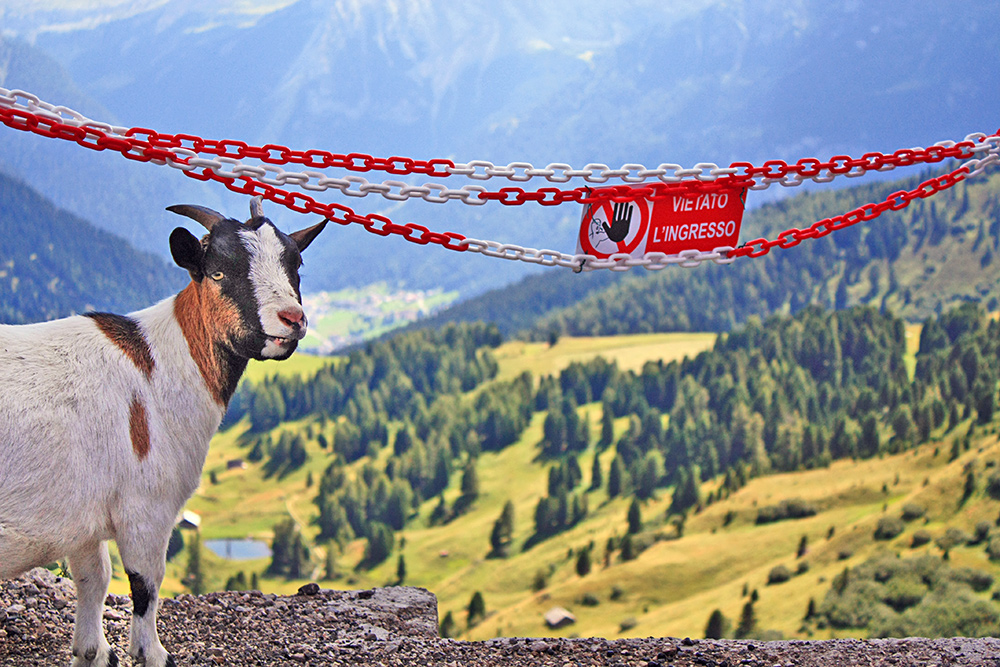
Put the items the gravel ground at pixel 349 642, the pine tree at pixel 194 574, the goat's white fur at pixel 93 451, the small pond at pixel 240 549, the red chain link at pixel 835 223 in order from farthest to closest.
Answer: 1. the small pond at pixel 240 549
2. the pine tree at pixel 194 574
3. the gravel ground at pixel 349 642
4. the red chain link at pixel 835 223
5. the goat's white fur at pixel 93 451

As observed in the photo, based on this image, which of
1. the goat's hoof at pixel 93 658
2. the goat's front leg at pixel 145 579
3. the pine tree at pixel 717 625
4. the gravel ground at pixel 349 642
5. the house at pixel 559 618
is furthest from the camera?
the house at pixel 559 618

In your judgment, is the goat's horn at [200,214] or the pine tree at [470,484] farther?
the pine tree at [470,484]

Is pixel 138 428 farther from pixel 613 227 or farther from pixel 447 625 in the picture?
pixel 447 625

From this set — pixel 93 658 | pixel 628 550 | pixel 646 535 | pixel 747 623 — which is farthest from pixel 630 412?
pixel 93 658

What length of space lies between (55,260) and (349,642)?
125806 millimetres

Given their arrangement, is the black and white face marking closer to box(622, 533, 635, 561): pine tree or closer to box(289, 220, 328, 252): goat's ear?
box(289, 220, 328, 252): goat's ear

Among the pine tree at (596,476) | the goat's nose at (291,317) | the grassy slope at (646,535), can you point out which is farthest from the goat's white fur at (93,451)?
the pine tree at (596,476)

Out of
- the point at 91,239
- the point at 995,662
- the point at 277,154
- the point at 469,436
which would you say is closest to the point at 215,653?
the point at 277,154

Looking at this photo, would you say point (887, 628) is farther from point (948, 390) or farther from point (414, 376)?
point (414, 376)

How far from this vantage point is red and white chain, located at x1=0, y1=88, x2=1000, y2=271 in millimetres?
6727

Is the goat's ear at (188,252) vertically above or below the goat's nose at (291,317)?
above

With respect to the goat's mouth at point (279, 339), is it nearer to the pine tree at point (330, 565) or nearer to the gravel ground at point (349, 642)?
the gravel ground at point (349, 642)

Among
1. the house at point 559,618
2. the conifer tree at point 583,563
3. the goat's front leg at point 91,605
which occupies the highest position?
the goat's front leg at point 91,605

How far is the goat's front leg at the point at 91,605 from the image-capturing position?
6.84 metres
